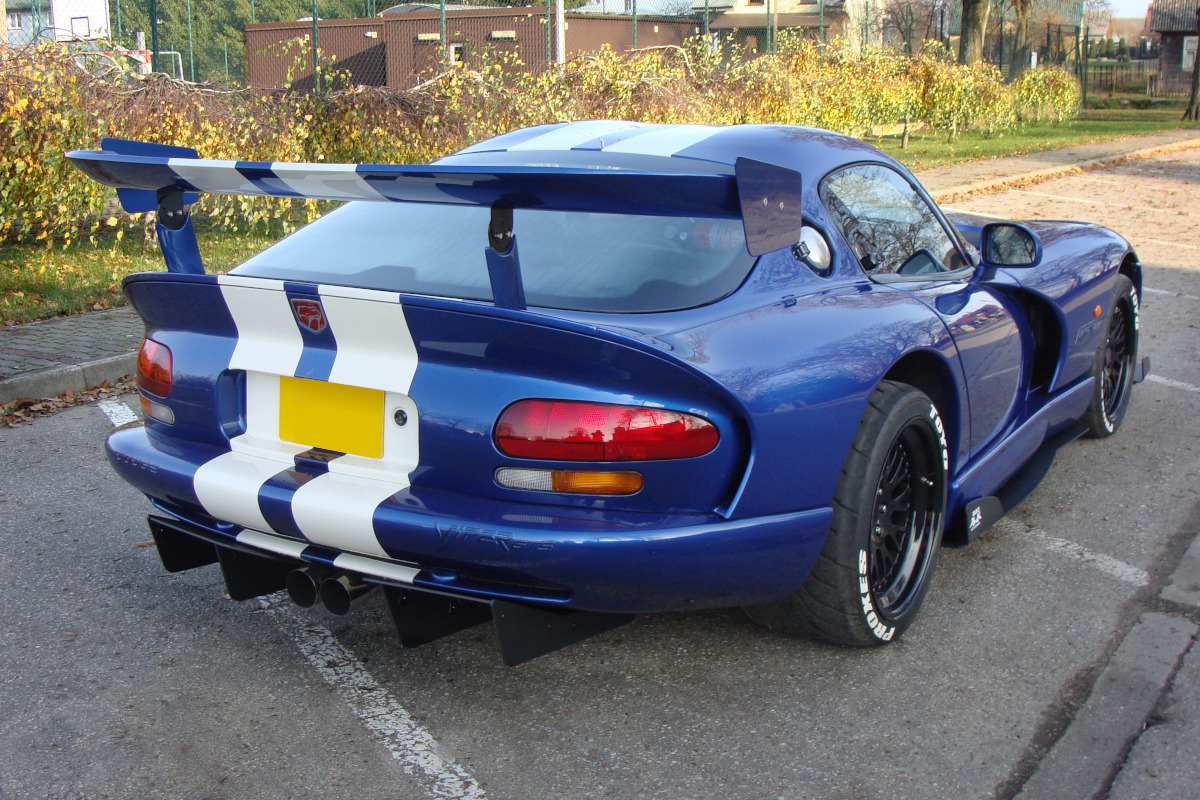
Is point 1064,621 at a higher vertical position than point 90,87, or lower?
lower

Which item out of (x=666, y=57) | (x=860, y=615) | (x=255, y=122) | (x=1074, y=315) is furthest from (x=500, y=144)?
(x=666, y=57)

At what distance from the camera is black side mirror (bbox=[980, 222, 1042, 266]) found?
3637mm

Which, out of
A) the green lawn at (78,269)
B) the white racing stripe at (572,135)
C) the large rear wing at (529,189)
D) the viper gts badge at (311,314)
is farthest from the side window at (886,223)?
the green lawn at (78,269)

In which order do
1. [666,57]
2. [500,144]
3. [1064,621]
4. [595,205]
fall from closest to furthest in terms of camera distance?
1. [595,205]
2. [1064,621]
3. [500,144]
4. [666,57]

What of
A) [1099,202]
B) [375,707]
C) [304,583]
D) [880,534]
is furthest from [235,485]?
[1099,202]

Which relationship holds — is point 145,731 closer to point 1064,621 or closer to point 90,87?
point 1064,621

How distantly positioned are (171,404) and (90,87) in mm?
6969

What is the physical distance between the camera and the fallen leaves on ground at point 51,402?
5.28 meters

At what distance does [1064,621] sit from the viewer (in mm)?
3109

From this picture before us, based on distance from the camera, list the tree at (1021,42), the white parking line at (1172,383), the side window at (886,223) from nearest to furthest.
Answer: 1. the side window at (886,223)
2. the white parking line at (1172,383)
3. the tree at (1021,42)

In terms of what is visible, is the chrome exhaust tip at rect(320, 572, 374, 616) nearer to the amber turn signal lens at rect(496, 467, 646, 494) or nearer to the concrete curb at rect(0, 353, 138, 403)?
the amber turn signal lens at rect(496, 467, 646, 494)

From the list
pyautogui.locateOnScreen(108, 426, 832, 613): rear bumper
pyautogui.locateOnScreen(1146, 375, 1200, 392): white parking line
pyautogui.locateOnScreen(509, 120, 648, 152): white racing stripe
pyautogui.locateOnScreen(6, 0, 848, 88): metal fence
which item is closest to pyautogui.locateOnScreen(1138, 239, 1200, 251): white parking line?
pyautogui.locateOnScreen(1146, 375, 1200, 392): white parking line

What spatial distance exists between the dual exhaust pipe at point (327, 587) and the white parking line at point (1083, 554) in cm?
240

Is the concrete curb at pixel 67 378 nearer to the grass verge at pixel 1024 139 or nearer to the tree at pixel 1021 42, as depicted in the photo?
the grass verge at pixel 1024 139
